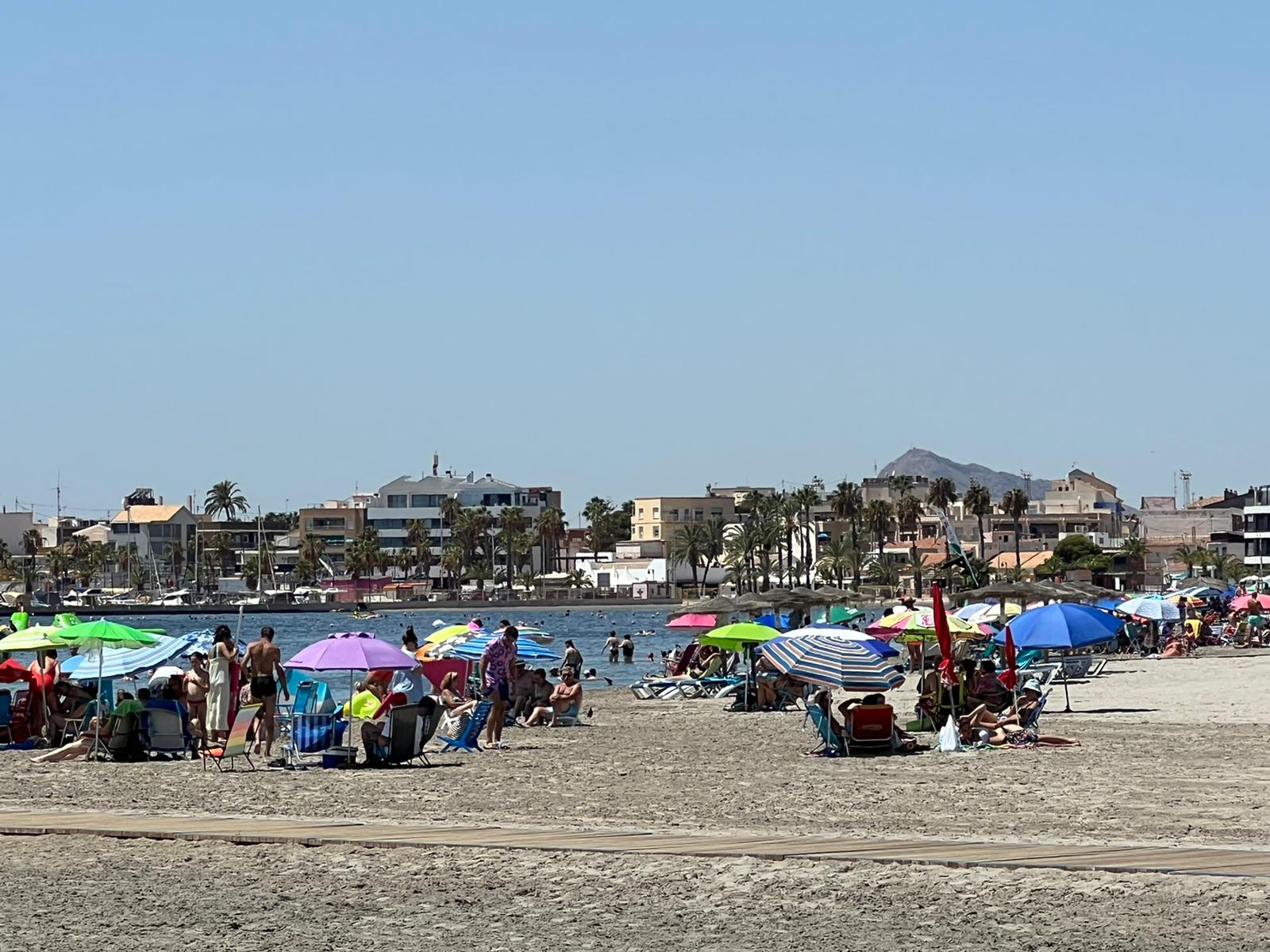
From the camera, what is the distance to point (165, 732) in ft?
65.0

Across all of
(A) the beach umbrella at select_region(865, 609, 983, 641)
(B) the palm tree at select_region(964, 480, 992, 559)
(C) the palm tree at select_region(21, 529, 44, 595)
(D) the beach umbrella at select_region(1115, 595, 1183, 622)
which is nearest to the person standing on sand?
(A) the beach umbrella at select_region(865, 609, 983, 641)

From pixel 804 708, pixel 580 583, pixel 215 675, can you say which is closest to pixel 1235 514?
pixel 580 583

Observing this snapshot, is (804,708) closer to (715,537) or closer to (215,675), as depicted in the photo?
(215,675)

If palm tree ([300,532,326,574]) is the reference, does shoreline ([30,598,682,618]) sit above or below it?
below

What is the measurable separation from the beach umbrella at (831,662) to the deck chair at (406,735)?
395 cm

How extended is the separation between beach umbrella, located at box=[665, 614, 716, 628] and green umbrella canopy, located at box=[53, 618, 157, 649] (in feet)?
69.0

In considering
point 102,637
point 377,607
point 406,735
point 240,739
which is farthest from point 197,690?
point 377,607

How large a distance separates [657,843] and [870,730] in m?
7.46

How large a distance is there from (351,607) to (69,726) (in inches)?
5397

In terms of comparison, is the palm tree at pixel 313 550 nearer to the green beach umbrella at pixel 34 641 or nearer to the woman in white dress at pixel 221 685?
the green beach umbrella at pixel 34 641

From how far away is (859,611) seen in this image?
47000 mm

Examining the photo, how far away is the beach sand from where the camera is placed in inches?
394

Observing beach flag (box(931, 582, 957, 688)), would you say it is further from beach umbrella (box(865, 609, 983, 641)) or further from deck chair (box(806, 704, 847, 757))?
beach umbrella (box(865, 609, 983, 641))

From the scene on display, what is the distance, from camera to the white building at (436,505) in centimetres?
17312
